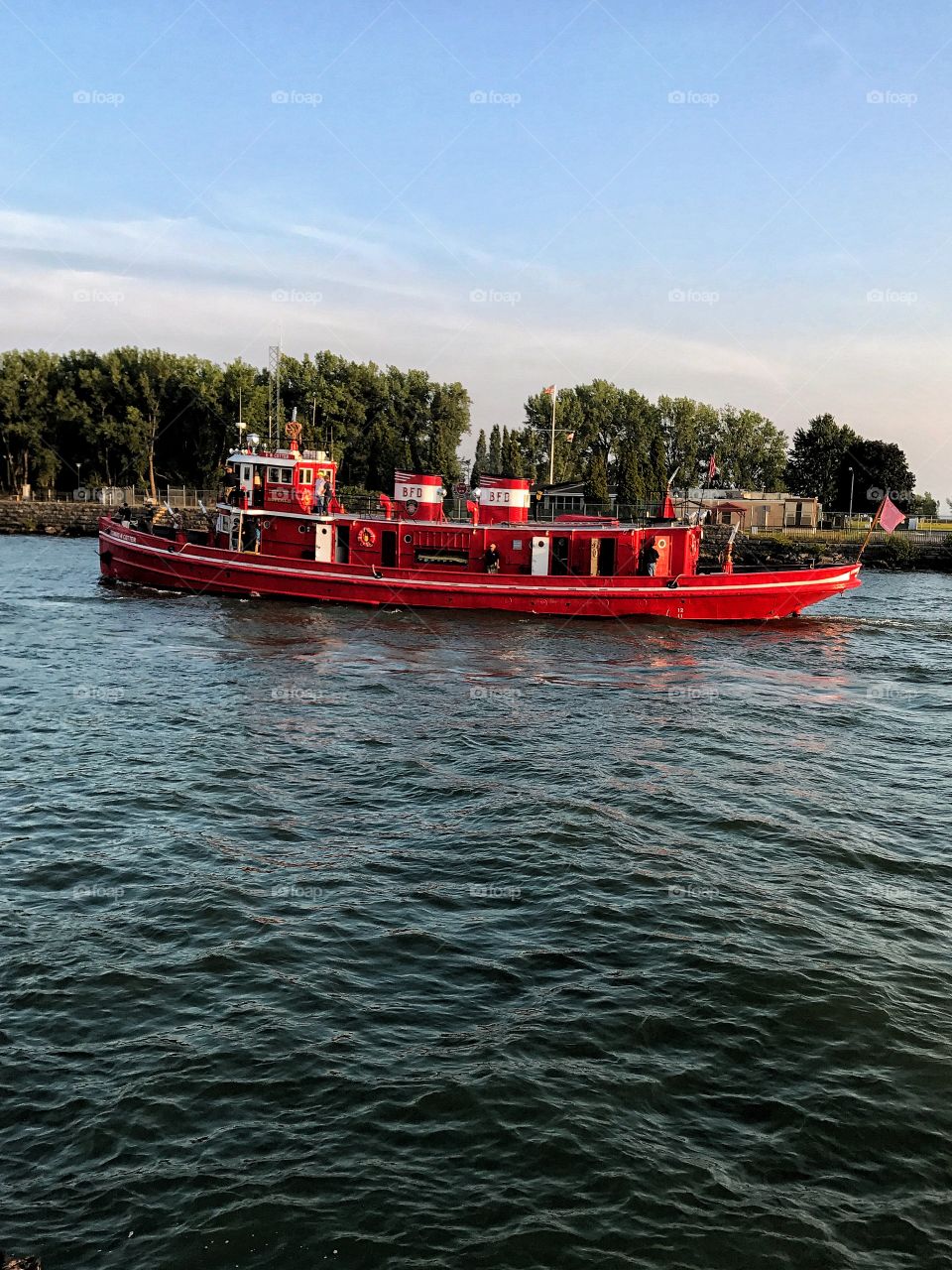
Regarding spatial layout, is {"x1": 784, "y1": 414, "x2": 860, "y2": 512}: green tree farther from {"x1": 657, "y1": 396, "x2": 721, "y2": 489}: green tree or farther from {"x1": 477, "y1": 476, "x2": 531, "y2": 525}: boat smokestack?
{"x1": 477, "y1": 476, "x2": 531, "y2": 525}: boat smokestack

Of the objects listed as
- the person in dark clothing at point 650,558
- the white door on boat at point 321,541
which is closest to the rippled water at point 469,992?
the person in dark clothing at point 650,558

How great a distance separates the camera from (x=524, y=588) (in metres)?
40.4

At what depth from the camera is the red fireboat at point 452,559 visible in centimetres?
4062

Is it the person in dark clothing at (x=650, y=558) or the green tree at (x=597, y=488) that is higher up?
the green tree at (x=597, y=488)

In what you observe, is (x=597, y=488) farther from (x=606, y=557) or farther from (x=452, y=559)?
(x=452, y=559)

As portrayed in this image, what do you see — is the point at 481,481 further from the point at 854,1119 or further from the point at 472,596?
the point at 854,1119

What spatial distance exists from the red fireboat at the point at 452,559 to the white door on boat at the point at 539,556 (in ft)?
0.14

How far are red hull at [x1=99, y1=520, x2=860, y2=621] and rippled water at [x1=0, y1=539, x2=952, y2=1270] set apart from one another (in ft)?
58.3

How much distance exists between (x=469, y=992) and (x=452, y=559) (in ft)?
106

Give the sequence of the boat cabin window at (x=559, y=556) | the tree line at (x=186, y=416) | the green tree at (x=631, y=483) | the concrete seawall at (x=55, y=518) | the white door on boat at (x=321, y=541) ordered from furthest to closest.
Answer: the tree line at (x=186, y=416) < the concrete seawall at (x=55, y=518) < the green tree at (x=631, y=483) < the white door on boat at (x=321, y=541) < the boat cabin window at (x=559, y=556)

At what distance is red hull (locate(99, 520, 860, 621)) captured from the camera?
40.4 m

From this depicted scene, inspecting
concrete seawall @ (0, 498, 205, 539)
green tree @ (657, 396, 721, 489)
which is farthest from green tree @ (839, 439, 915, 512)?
concrete seawall @ (0, 498, 205, 539)

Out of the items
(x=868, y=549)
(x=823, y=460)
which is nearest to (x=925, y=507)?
(x=823, y=460)

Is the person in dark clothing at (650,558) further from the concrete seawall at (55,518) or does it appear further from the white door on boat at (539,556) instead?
the concrete seawall at (55,518)
